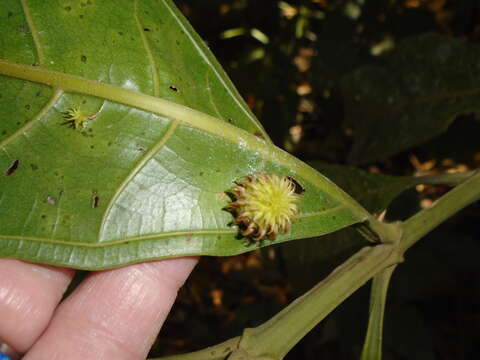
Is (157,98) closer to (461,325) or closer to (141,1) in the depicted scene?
(141,1)

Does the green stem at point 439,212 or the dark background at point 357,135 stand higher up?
the dark background at point 357,135

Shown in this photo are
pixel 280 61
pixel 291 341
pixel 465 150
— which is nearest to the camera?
pixel 291 341

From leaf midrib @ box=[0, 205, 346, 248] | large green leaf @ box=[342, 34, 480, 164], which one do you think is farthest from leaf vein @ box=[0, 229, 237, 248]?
large green leaf @ box=[342, 34, 480, 164]

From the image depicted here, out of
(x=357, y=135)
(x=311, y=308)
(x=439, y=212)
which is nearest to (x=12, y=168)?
(x=311, y=308)

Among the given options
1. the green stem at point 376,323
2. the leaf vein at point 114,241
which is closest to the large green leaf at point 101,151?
the leaf vein at point 114,241

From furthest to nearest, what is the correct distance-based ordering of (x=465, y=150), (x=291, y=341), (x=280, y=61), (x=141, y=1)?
(x=280, y=61), (x=465, y=150), (x=141, y=1), (x=291, y=341)

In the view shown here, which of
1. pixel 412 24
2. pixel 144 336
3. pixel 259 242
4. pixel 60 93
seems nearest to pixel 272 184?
pixel 259 242

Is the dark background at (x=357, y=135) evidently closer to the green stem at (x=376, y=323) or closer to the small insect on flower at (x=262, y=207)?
the green stem at (x=376, y=323)

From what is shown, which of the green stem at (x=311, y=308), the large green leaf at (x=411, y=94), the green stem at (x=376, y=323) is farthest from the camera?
the large green leaf at (x=411, y=94)
